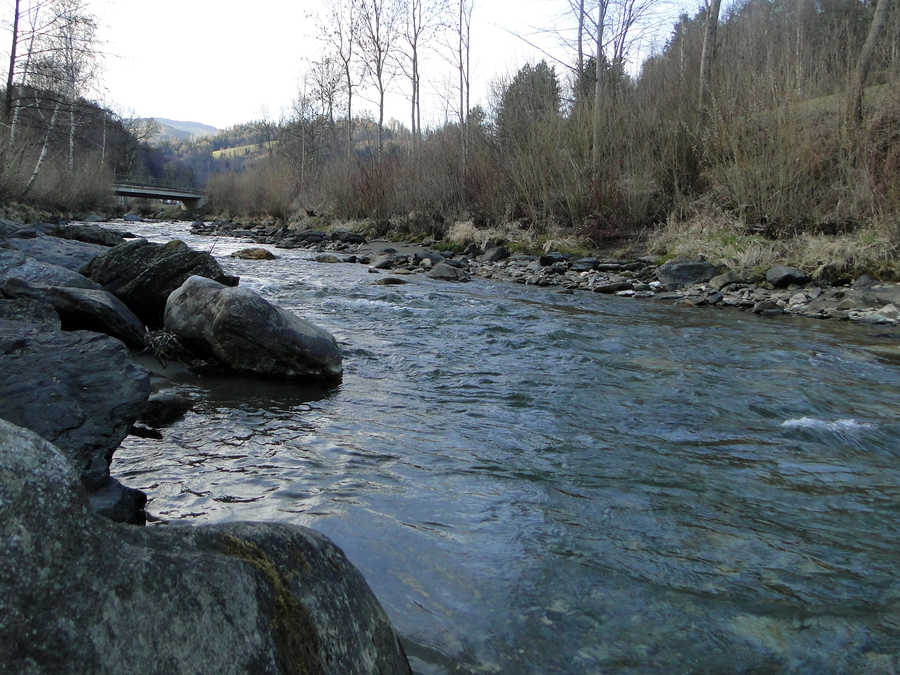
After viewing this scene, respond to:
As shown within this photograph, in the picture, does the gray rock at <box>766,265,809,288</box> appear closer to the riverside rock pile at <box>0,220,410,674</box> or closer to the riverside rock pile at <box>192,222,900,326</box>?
the riverside rock pile at <box>192,222,900,326</box>

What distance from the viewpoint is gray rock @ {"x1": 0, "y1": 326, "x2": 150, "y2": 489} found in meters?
2.34

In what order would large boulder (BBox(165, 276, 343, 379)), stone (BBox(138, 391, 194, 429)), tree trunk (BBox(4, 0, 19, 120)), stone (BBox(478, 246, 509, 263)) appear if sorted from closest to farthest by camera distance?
1. stone (BBox(138, 391, 194, 429))
2. large boulder (BBox(165, 276, 343, 379))
3. stone (BBox(478, 246, 509, 263))
4. tree trunk (BBox(4, 0, 19, 120))

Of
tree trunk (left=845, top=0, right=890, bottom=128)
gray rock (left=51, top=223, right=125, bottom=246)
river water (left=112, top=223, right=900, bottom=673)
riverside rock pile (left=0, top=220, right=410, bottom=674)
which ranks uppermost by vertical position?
tree trunk (left=845, top=0, right=890, bottom=128)

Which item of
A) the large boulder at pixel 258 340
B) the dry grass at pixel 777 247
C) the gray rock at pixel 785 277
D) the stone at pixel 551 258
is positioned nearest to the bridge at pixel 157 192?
the stone at pixel 551 258

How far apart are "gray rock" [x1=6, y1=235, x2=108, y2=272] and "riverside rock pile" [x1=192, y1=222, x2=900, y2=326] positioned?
6.11 metres

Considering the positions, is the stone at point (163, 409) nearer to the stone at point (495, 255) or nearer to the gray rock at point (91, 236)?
the stone at point (495, 255)

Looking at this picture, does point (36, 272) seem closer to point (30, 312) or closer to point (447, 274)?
point (30, 312)

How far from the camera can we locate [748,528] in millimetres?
2527

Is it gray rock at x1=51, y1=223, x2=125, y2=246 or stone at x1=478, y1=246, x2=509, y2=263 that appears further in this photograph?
stone at x1=478, y1=246, x2=509, y2=263

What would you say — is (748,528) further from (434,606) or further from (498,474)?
(434,606)

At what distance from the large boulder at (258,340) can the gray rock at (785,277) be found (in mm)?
7059

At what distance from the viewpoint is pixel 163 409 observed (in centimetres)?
360

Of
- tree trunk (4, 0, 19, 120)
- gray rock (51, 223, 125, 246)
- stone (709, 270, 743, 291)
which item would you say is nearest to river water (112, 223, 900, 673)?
stone (709, 270, 743, 291)

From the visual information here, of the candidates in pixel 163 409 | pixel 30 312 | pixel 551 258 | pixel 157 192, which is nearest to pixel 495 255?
pixel 551 258
